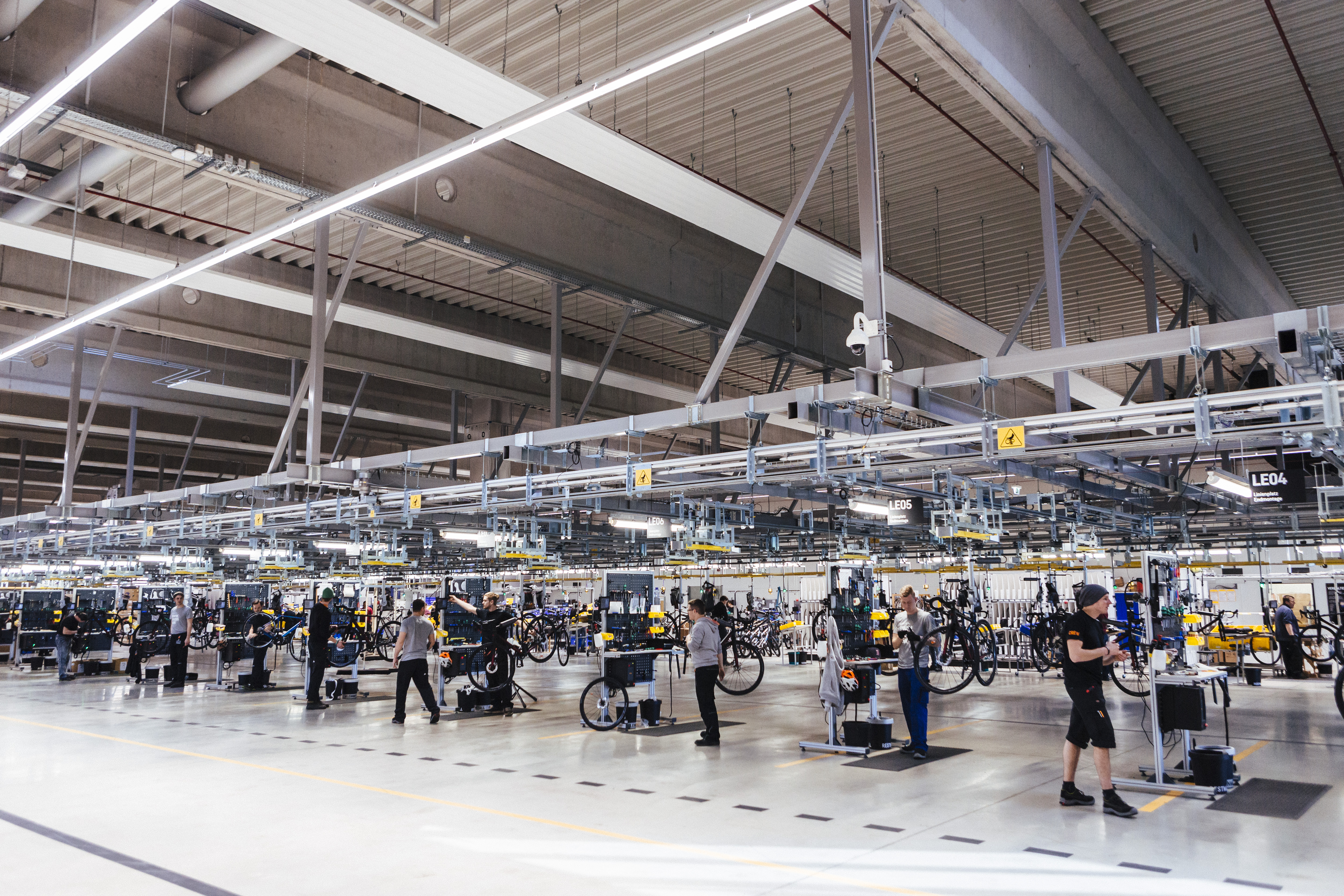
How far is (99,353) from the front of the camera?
52.5 feet

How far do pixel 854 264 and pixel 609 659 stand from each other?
248 inches

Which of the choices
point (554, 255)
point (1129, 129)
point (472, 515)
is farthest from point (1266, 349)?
point (472, 515)

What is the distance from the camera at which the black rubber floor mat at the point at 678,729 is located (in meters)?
11.8

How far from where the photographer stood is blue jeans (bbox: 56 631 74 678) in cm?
1998

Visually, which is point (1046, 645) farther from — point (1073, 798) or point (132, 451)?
point (132, 451)

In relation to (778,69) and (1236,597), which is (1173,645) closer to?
(778,69)

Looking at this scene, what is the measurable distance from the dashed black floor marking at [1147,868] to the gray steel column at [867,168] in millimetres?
3505

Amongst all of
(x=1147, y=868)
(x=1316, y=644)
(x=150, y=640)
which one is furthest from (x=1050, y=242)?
(x=150, y=640)

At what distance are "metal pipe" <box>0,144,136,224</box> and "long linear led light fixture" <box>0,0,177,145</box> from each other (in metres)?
3.34

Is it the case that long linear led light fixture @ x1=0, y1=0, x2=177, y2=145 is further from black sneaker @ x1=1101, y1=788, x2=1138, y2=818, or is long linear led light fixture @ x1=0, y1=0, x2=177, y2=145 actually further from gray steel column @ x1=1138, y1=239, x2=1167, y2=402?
gray steel column @ x1=1138, y1=239, x2=1167, y2=402

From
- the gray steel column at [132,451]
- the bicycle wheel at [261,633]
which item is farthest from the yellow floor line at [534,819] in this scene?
the gray steel column at [132,451]

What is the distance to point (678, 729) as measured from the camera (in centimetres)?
1210

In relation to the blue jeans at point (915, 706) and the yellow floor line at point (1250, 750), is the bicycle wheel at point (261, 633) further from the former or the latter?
the yellow floor line at point (1250, 750)

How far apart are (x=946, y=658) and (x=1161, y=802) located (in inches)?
309
